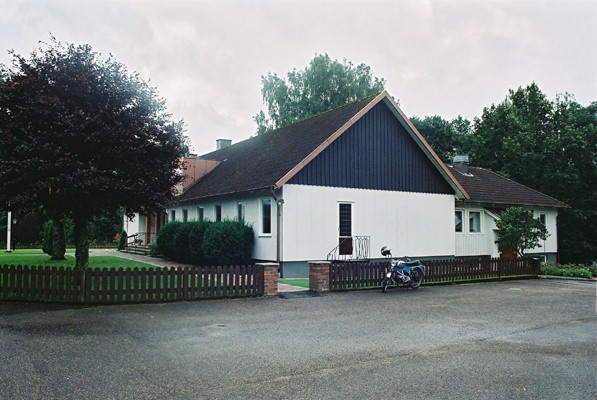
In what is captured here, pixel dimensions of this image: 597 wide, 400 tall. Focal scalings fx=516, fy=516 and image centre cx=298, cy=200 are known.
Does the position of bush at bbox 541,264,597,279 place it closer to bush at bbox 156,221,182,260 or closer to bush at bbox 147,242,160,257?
bush at bbox 156,221,182,260

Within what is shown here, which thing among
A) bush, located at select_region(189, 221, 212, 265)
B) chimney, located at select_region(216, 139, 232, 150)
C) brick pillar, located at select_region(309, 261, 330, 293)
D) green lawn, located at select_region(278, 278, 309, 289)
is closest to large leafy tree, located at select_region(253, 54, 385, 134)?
chimney, located at select_region(216, 139, 232, 150)

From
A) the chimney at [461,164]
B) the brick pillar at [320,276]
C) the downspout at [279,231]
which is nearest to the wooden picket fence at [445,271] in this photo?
the brick pillar at [320,276]

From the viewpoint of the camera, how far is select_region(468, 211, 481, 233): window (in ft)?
98.3

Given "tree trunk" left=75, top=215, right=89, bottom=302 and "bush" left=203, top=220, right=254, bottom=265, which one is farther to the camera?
"bush" left=203, top=220, right=254, bottom=265

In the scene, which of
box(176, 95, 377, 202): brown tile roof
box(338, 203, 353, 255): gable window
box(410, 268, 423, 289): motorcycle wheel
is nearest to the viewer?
box(410, 268, 423, 289): motorcycle wheel

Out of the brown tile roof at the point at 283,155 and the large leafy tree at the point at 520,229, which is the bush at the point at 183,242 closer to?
the brown tile roof at the point at 283,155

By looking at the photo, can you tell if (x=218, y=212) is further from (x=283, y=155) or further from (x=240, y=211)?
(x=283, y=155)

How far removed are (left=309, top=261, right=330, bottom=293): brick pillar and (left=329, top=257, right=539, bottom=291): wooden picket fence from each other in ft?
0.86

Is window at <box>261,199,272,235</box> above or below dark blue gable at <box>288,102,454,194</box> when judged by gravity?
below

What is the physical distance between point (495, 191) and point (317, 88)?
26.7 meters

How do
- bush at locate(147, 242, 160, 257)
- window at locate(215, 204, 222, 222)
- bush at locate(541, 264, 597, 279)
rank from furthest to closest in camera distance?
bush at locate(147, 242, 160, 257) < window at locate(215, 204, 222, 222) < bush at locate(541, 264, 597, 279)

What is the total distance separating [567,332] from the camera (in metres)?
10.3

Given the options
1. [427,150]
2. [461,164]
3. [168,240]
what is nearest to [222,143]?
[168,240]

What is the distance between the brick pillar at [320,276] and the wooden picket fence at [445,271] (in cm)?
26
